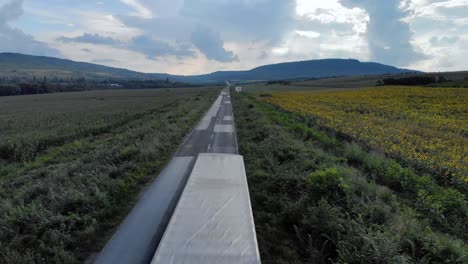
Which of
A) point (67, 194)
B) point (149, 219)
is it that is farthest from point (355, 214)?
point (67, 194)

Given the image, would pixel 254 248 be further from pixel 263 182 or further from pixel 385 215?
pixel 263 182

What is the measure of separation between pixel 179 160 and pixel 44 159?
884 centimetres

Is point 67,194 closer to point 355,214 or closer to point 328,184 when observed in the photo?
point 328,184

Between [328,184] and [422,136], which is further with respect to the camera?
[422,136]

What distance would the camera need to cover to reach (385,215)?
7.01m

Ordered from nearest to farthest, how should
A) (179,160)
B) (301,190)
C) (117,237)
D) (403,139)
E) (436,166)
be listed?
(117,237) → (301,190) → (436,166) → (179,160) → (403,139)

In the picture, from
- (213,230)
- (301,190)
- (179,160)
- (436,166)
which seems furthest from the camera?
(179,160)

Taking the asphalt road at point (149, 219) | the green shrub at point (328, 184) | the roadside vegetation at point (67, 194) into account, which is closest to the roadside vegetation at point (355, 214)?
the green shrub at point (328, 184)

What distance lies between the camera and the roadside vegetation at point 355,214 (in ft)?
18.8

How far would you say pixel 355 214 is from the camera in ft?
23.9

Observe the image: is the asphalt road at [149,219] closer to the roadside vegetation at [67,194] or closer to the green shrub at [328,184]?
the roadside vegetation at [67,194]

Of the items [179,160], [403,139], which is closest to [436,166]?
[403,139]

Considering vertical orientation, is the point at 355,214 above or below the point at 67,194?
above

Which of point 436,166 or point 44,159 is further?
point 44,159
